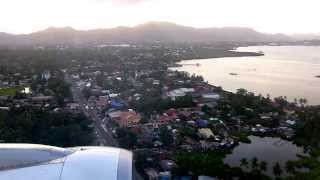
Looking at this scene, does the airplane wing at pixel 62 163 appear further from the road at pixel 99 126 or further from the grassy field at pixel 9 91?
the grassy field at pixel 9 91

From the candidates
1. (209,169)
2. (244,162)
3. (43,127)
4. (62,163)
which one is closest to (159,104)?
(43,127)

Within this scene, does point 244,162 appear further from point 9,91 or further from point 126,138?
point 9,91

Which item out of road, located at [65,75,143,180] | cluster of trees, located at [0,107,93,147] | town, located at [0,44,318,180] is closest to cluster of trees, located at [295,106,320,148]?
town, located at [0,44,318,180]

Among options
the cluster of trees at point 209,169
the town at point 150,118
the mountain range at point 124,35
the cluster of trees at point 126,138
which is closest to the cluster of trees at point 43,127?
the town at point 150,118

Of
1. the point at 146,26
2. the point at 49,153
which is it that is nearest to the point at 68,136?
the point at 49,153

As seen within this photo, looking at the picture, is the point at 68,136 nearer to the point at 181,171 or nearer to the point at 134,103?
the point at 181,171
